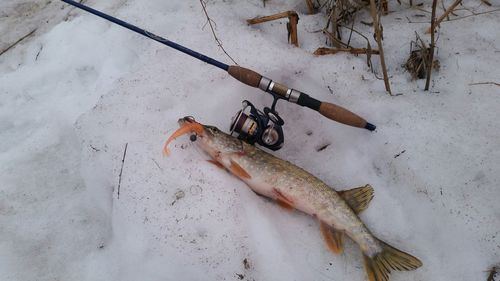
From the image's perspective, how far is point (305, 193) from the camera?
8.38 ft

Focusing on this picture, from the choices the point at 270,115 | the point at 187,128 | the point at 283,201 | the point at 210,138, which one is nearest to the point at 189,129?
the point at 187,128

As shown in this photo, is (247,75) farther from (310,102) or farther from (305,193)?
(305,193)

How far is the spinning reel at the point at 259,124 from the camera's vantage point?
268 centimetres

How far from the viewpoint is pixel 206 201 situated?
8.44 feet

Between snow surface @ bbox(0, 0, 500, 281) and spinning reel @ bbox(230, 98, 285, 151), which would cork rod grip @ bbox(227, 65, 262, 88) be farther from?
snow surface @ bbox(0, 0, 500, 281)

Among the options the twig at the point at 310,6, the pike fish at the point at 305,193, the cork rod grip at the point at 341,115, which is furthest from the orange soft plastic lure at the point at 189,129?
the twig at the point at 310,6

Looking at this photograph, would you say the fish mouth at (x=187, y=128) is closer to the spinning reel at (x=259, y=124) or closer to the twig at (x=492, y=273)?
the spinning reel at (x=259, y=124)

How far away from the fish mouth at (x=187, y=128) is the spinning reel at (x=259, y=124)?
20 cm

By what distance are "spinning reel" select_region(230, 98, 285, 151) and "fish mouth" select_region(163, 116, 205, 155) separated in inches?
7.8

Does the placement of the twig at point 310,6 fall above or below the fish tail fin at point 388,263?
above

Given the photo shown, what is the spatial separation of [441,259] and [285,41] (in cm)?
190

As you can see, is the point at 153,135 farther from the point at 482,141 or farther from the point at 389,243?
the point at 482,141

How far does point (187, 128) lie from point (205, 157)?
0.74 feet

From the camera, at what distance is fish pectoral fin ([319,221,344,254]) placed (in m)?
2.46
